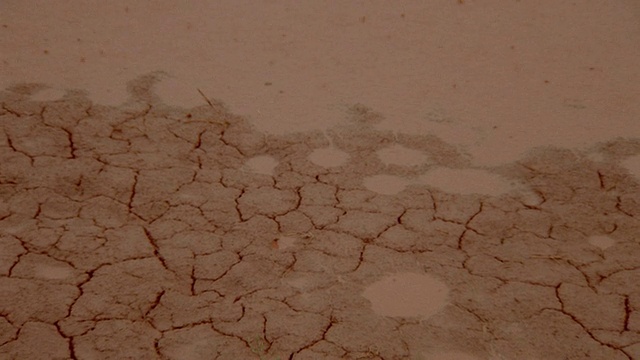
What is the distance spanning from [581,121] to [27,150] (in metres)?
2.62

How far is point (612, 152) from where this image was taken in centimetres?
336

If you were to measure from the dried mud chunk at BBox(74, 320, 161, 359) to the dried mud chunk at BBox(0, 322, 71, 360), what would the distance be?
0.05 m

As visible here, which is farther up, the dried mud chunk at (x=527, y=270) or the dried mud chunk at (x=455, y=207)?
the dried mud chunk at (x=455, y=207)

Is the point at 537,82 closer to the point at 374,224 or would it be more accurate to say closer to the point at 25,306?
the point at 374,224

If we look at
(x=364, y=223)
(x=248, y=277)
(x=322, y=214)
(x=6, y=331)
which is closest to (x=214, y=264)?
(x=248, y=277)

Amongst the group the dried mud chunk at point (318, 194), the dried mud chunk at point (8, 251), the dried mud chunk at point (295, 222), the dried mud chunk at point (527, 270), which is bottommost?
the dried mud chunk at point (8, 251)

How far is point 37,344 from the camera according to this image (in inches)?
93.2

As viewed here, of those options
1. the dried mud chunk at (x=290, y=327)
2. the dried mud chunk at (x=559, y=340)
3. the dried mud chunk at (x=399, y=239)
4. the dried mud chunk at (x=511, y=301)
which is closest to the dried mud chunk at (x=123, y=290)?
the dried mud chunk at (x=290, y=327)

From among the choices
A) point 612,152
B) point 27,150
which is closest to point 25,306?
point 27,150

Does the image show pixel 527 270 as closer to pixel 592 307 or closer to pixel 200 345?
pixel 592 307

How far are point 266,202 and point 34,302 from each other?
0.98 m

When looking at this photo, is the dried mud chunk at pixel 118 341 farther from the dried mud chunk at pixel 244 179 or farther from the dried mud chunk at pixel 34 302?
the dried mud chunk at pixel 244 179

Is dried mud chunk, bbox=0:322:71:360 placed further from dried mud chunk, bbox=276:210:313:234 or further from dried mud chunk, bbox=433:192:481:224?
dried mud chunk, bbox=433:192:481:224

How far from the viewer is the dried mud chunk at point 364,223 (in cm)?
290
